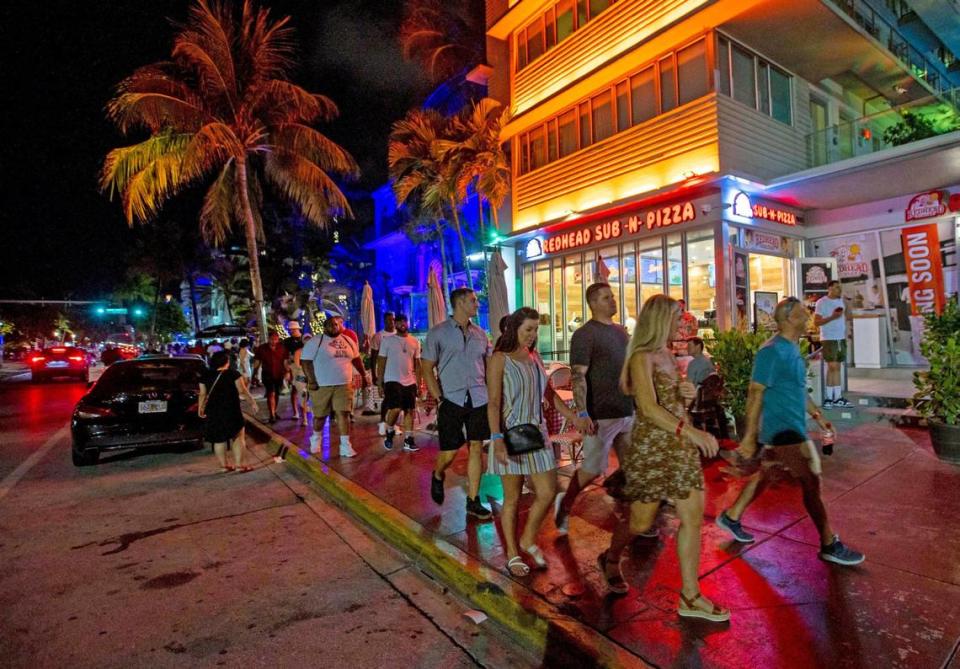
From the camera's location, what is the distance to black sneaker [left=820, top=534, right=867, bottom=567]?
3.60 m

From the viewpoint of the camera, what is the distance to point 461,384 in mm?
4934

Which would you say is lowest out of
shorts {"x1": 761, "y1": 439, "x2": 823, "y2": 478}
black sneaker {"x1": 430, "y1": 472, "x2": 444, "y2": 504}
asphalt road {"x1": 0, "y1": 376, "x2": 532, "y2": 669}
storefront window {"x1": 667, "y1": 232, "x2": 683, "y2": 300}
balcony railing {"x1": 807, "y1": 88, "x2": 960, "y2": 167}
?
asphalt road {"x1": 0, "y1": 376, "x2": 532, "y2": 669}

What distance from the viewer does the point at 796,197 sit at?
39.6ft

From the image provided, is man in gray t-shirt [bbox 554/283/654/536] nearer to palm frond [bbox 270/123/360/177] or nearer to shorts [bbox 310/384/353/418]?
shorts [bbox 310/384/353/418]

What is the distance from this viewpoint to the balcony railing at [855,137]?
11.4 m

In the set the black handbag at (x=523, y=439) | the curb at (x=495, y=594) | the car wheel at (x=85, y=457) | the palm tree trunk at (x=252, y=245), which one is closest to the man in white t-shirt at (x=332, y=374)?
the curb at (x=495, y=594)

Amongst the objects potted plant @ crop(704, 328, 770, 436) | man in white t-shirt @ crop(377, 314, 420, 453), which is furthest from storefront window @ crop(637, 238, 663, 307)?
man in white t-shirt @ crop(377, 314, 420, 453)

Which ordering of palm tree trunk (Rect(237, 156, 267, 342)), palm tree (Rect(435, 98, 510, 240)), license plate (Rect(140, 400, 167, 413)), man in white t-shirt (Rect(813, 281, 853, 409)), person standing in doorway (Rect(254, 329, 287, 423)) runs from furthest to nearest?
palm tree (Rect(435, 98, 510, 240))
palm tree trunk (Rect(237, 156, 267, 342))
person standing in doorway (Rect(254, 329, 287, 423))
man in white t-shirt (Rect(813, 281, 853, 409))
license plate (Rect(140, 400, 167, 413))

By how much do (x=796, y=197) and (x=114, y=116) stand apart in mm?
16621

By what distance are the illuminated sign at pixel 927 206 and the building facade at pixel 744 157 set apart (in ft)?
0.08

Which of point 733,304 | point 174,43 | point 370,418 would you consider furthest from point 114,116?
point 733,304

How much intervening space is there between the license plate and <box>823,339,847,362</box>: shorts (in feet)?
33.4

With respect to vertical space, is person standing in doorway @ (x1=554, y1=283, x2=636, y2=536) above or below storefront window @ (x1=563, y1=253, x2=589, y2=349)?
below

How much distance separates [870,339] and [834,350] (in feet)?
13.8
